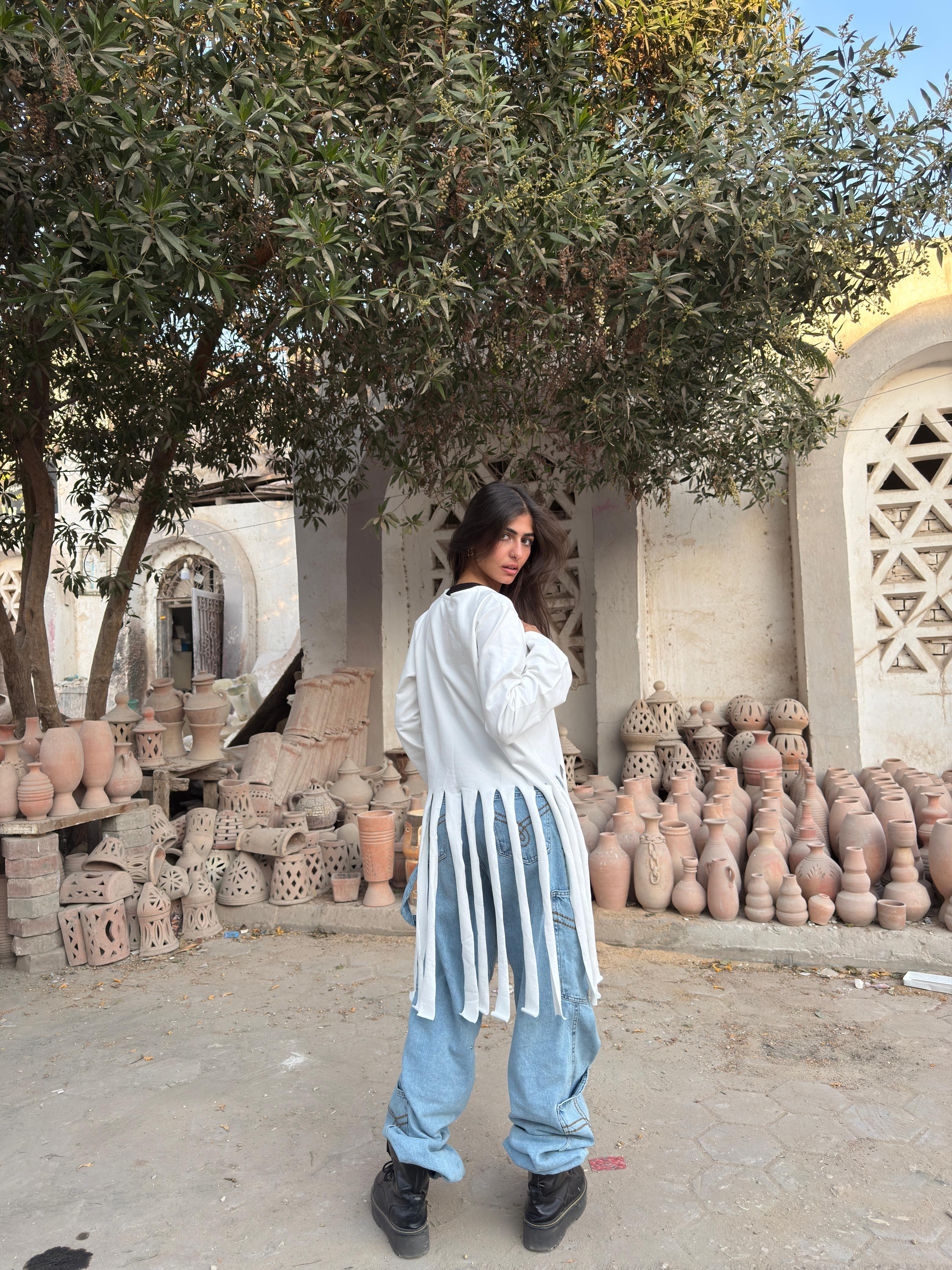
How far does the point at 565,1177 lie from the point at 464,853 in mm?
767

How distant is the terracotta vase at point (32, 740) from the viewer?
423 centimetres

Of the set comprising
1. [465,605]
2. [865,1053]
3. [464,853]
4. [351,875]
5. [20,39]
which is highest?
[20,39]

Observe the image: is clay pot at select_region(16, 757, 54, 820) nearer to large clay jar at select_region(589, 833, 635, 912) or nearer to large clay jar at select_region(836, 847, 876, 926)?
large clay jar at select_region(589, 833, 635, 912)

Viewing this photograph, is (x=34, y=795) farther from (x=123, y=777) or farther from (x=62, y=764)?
(x=123, y=777)

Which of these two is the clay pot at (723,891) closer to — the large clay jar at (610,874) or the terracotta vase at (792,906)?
the terracotta vase at (792,906)

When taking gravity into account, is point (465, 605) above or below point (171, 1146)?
above

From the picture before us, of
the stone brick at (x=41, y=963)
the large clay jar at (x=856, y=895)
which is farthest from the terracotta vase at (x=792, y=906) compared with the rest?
the stone brick at (x=41, y=963)

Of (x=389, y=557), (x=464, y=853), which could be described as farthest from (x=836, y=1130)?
(x=389, y=557)

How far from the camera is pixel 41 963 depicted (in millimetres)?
3938

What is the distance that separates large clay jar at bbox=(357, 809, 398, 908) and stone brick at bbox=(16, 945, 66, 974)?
1.41 metres

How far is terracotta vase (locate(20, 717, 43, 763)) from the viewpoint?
4.23 metres

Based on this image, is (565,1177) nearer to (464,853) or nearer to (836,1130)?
(464,853)

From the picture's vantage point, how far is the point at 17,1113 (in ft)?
8.68

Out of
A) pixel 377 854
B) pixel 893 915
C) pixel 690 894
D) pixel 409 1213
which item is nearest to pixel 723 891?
pixel 690 894
